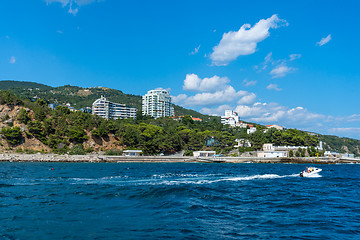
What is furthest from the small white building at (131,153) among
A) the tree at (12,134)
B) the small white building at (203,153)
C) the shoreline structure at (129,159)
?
the tree at (12,134)

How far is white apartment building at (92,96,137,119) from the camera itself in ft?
466

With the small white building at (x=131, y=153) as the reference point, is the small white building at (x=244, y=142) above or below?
above

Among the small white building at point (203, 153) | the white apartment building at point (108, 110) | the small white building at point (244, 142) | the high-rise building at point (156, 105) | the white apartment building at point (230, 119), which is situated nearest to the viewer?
the small white building at point (203, 153)

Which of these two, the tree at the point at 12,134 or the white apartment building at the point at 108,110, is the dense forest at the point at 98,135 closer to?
the tree at the point at 12,134

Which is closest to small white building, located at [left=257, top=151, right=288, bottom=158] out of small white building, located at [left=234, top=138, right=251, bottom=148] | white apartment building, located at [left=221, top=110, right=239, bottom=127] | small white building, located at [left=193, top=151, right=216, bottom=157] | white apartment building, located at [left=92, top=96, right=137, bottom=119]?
small white building, located at [left=234, top=138, right=251, bottom=148]

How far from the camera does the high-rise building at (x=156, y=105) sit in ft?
533

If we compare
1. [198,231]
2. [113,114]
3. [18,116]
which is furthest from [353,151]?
[198,231]

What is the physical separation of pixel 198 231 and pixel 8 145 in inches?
3112

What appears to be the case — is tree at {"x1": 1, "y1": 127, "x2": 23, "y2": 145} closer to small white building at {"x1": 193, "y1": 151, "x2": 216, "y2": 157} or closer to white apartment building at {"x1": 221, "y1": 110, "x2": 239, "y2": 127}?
small white building at {"x1": 193, "y1": 151, "x2": 216, "y2": 157}

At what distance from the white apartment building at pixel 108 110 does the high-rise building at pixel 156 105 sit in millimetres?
12585

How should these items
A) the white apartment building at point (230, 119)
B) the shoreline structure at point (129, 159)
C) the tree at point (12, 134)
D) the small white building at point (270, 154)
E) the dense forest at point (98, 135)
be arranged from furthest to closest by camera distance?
the white apartment building at point (230, 119), the small white building at point (270, 154), the dense forest at point (98, 135), the tree at point (12, 134), the shoreline structure at point (129, 159)

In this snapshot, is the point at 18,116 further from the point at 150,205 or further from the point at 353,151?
the point at 353,151

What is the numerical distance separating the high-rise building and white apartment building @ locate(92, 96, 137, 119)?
12.6 m

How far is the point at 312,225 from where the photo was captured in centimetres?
1284
